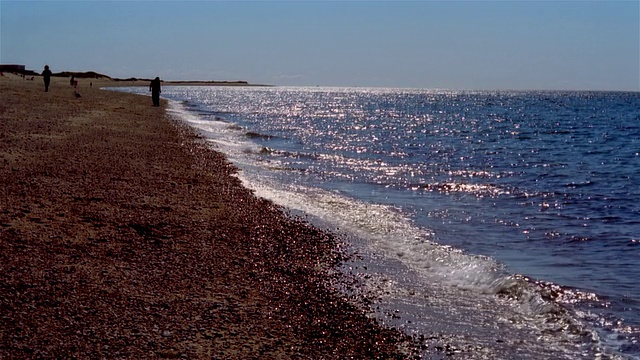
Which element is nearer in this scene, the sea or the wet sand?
the wet sand

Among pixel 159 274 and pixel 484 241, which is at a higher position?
pixel 159 274

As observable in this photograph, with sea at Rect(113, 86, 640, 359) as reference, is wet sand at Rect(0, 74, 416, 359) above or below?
above

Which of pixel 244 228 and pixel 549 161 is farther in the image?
pixel 549 161

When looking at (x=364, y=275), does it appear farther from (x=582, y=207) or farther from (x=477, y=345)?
(x=582, y=207)

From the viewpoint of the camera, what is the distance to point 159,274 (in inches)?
323

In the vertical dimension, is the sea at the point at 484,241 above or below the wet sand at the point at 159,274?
below

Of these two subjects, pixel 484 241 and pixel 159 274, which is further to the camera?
pixel 484 241

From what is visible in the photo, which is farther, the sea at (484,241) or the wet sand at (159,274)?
the sea at (484,241)

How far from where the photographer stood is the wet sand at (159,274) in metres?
6.15

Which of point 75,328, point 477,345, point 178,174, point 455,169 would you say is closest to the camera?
point 75,328

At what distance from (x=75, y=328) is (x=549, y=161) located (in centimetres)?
2837

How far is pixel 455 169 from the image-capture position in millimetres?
26391

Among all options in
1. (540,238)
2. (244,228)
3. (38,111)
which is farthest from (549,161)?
(38,111)

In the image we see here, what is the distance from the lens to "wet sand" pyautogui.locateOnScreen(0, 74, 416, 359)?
615 cm
